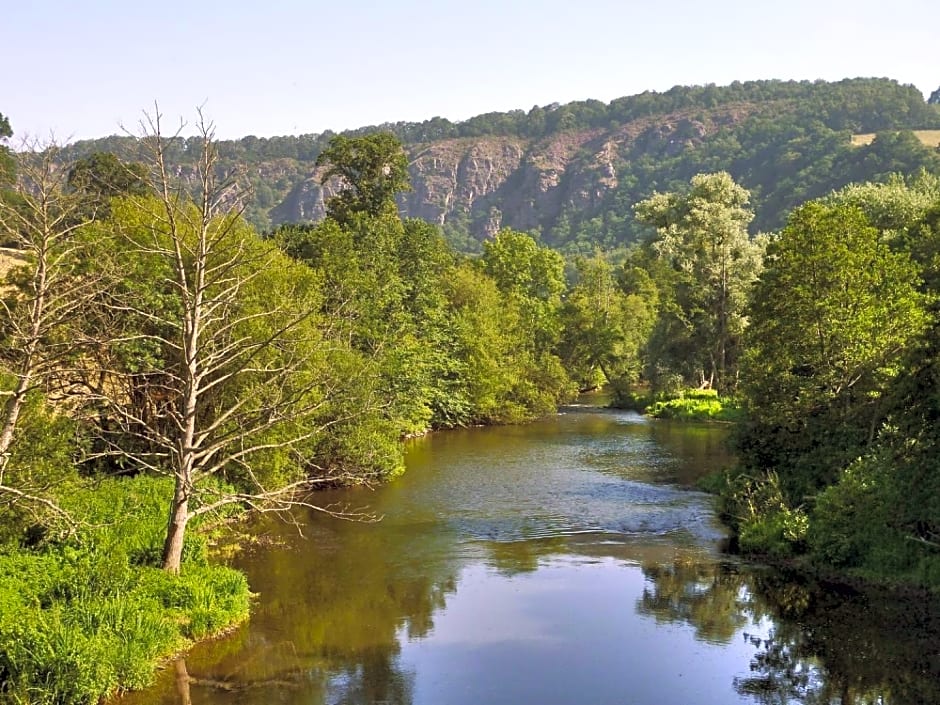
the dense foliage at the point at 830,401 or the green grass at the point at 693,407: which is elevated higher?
the dense foliage at the point at 830,401

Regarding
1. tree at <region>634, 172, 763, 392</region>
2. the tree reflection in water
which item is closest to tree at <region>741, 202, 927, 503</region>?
the tree reflection in water

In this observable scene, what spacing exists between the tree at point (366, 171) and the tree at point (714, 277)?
1908 cm

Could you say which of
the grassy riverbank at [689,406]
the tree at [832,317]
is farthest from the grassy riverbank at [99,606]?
the grassy riverbank at [689,406]

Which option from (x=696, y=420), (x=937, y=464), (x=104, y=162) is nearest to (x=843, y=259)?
(x=937, y=464)

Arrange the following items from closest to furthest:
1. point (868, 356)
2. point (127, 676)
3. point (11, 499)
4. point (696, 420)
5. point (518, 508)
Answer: point (127, 676)
point (11, 499)
point (868, 356)
point (518, 508)
point (696, 420)

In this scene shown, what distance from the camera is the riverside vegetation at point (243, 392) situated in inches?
687

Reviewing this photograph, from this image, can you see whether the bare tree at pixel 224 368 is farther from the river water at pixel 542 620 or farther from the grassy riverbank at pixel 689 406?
the grassy riverbank at pixel 689 406

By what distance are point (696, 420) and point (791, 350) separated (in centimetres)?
2854

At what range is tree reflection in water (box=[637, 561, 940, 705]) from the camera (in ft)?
54.0

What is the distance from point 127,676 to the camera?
15617 mm

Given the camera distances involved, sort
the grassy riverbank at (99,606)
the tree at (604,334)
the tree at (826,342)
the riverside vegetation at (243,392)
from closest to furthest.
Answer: the grassy riverbank at (99,606)
the riverside vegetation at (243,392)
the tree at (826,342)
the tree at (604,334)

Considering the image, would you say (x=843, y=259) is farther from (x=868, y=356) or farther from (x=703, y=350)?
(x=703, y=350)

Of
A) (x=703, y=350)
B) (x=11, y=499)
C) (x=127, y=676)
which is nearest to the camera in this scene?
(x=127, y=676)

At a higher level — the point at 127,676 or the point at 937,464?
the point at 937,464
